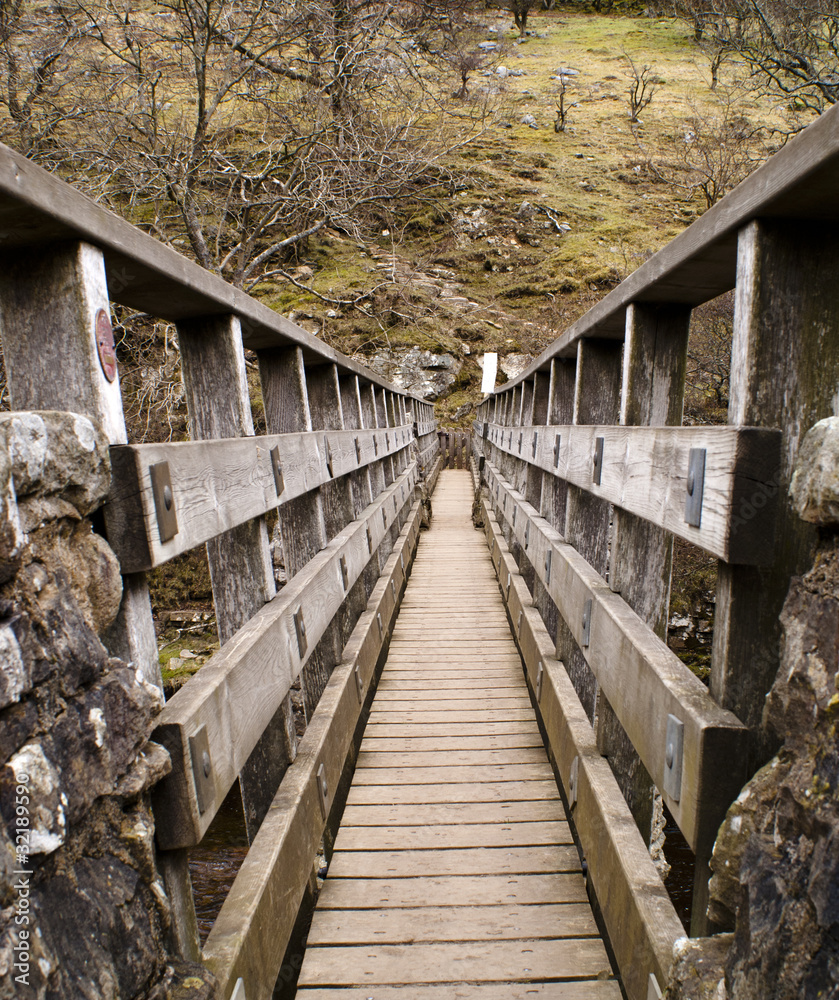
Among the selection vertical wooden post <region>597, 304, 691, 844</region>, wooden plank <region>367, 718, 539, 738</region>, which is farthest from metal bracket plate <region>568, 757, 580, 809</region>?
wooden plank <region>367, 718, 539, 738</region>

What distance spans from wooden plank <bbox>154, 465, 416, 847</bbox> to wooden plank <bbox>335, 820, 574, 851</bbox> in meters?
0.87

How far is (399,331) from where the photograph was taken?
864 inches

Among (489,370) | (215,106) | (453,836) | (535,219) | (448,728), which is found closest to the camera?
(453,836)

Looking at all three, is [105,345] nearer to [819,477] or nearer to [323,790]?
[819,477]

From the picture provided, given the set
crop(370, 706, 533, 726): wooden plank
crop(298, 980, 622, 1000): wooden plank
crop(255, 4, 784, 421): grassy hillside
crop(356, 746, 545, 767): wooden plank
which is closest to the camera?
crop(298, 980, 622, 1000): wooden plank

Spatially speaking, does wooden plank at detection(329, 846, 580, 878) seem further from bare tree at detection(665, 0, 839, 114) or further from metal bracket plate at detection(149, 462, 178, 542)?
bare tree at detection(665, 0, 839, 114)

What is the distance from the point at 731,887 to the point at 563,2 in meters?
70.2

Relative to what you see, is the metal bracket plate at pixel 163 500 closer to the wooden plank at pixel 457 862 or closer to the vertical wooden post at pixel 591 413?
the wooden plank at pixel 457 862

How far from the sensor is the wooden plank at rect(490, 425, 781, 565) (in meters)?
→ 1.18

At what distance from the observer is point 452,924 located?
216 centimetres

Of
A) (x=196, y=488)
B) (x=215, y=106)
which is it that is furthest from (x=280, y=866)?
(x=215, y=106)

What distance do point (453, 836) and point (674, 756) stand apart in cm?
156

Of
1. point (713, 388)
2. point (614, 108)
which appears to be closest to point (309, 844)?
point (713, 388)

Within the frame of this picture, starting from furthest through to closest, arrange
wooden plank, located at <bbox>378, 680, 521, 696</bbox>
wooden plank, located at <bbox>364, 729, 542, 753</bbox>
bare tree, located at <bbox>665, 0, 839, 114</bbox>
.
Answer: bare tree, located at <bbox>665, 0, 839, 114</bbox>, wooden plank, located at <bbox>378, 680, 521, 696</bbox>, wooden plank, located at <bbox>364, 729, 542, 753</bbox>
